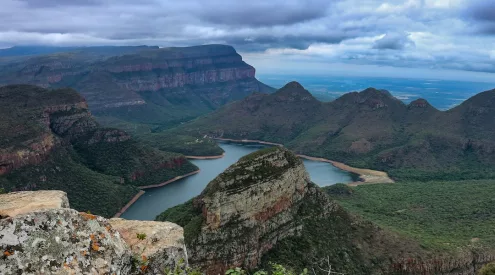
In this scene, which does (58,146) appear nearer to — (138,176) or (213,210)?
(138,176)

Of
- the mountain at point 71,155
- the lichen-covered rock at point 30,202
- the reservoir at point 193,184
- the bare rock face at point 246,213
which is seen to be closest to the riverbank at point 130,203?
the reservoir at point 193,184

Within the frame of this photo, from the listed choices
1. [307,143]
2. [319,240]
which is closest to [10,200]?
[319,240]

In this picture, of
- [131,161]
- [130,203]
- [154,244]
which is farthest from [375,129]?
[154,244]

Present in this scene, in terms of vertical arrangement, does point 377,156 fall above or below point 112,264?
below

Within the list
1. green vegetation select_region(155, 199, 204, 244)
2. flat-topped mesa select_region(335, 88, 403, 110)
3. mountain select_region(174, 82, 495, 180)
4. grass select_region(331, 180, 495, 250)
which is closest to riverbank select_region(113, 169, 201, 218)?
green vegetation select_region(155, 199, 204, 244)

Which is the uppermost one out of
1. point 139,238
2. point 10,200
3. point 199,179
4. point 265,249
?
point 10,200

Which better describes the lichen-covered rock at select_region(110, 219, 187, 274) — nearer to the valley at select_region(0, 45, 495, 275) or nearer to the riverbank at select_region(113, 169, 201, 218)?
the valley at select_region(0, 45, 495, 275)
